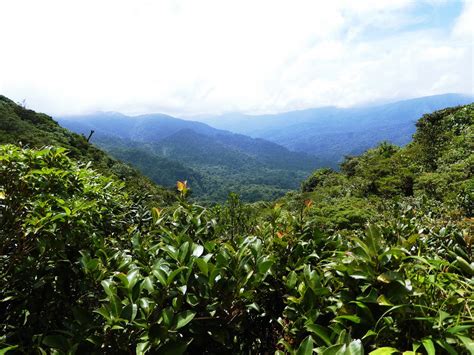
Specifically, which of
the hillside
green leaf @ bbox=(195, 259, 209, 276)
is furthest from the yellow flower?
the hillside

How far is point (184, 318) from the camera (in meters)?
1.20

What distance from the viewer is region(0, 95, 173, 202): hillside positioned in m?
31.1

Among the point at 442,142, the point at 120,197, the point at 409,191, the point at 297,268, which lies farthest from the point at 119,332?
the point at 442,142

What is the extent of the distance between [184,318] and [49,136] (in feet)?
126

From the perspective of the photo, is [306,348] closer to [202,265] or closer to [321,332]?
[321,332]

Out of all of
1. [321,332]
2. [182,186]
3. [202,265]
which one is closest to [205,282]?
[202,265]

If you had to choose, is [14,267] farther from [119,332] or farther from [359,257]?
[359,257]

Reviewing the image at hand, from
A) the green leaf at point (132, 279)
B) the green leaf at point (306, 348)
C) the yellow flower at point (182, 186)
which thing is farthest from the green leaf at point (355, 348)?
the yellow flower at point (182, 186)

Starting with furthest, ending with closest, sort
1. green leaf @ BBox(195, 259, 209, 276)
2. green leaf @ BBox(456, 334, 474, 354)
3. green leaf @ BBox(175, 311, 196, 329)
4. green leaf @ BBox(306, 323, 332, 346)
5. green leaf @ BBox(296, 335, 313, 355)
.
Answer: green leaf @ BBox(195, 259, 209, 276) < green leaf @ BBox(175, 311, 196, 329) < green leaf @ BBox(306, 323, 332, 346) < green leaf @ BBox(296, 335, 313, 355) < green leaf @ BBox(456, 334, 474, 354)

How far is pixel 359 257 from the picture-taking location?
1.16 metres

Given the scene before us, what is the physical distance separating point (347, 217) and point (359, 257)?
44.8 ft

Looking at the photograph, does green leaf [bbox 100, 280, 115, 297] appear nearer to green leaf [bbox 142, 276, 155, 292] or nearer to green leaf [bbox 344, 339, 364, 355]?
green leaf [bbox 142, 276, 155, 292]

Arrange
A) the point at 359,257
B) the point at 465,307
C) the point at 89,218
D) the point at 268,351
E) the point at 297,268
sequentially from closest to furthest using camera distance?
the point at 465,307
the point at 359,257
the point at 268,351
the point at 297,268
the point at 89,218

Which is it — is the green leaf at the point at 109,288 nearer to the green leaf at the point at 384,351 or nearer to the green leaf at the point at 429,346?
the green leaf at the point at 384,351
